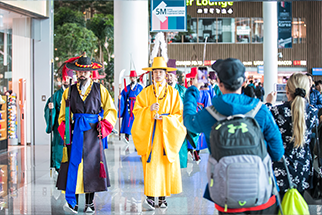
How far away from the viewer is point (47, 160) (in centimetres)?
793

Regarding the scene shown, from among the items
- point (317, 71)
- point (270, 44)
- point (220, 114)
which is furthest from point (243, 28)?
point (220, 114)

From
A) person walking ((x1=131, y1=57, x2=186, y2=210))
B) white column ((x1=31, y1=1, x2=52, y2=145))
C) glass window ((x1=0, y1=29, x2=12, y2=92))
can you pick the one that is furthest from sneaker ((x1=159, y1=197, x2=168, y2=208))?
glass window ((x1=0, y1=29, x2=12, y2=92))

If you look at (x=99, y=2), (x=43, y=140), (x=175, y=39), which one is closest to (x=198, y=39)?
(x=175, y=39)

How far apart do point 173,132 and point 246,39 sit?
76.6 ft

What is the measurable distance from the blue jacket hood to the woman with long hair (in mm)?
864

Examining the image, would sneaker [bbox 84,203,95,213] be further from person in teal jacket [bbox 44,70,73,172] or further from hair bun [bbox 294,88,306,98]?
hair bun [bbox 294,88,306,98]

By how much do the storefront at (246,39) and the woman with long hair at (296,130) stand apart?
23.0 m

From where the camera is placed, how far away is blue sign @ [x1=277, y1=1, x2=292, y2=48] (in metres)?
25.8

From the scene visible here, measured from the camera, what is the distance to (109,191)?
5312 mm

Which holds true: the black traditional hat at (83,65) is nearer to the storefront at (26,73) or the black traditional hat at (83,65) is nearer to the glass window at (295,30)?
the storefront at (26,73)

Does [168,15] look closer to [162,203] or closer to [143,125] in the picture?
[143,125]

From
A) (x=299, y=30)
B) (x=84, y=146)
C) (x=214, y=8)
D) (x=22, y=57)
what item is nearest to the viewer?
(x=84, y=146)

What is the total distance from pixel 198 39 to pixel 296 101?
23.8m

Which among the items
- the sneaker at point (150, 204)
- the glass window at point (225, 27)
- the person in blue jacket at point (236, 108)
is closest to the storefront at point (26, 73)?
the sneaker at point (150, 204)
